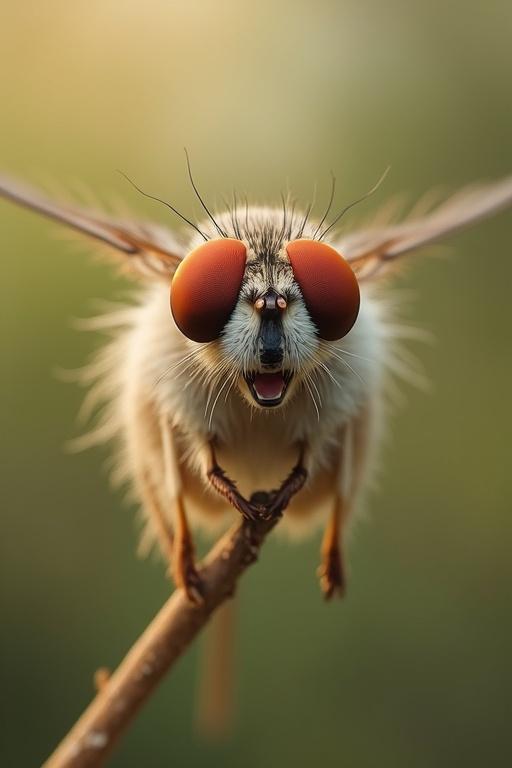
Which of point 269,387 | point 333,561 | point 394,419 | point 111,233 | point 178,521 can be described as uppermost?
point 111,233

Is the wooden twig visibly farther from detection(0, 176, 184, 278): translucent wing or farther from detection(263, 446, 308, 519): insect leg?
detection(0, 176, 184, 278): translucent wing

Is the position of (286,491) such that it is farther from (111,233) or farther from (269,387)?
(111,233)

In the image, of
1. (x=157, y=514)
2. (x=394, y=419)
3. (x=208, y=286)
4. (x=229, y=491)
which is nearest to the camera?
(x=208, y=286)

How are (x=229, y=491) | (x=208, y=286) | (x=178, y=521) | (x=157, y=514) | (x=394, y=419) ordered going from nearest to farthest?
(x=208, y=286)
(x=229, y=491)
(x=178, y=521)
(x=157, y=514)
(x=394, y=419)

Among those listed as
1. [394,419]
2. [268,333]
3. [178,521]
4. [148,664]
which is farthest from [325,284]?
[394,419]

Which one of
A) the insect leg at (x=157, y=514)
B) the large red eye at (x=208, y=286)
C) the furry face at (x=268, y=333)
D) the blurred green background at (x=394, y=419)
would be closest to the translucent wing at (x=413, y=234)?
the furry face at (x=268, y=333)
